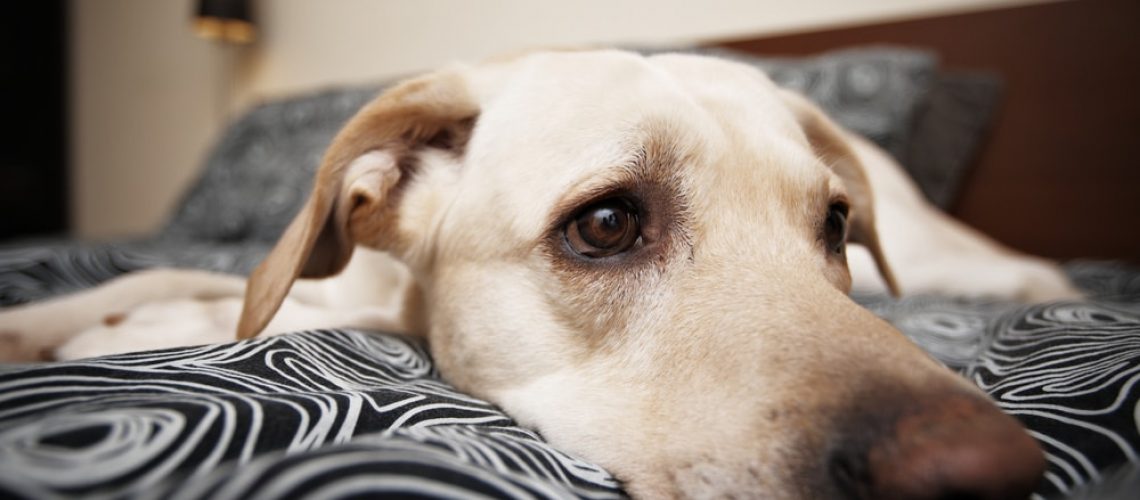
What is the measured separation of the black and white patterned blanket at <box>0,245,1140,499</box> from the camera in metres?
0.47

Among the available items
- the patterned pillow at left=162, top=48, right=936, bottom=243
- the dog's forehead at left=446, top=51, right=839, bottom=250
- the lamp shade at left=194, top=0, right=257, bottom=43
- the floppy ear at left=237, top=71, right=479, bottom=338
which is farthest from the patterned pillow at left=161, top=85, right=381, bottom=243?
the dog's forehead at left=446, top=51, right=839, bottom=250

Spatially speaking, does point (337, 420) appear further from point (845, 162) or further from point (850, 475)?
point (845, 162)

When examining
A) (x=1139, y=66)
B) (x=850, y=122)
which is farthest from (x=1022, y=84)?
(x=850, y=122)

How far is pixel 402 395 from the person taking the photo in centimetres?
79

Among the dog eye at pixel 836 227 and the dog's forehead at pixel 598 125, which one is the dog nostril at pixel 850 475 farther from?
the dog eye at pixel 836 227

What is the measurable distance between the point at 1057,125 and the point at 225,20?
5.40m

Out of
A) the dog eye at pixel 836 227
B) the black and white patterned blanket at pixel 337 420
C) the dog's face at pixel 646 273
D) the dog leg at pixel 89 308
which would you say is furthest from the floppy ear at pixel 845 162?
the dog leg at pixel 89 308

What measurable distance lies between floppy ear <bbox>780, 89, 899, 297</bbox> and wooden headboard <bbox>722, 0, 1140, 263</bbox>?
1.82 m

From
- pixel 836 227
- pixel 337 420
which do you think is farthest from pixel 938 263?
pixel 337 420

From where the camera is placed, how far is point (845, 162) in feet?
4.83

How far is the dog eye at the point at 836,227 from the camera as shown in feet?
3.72

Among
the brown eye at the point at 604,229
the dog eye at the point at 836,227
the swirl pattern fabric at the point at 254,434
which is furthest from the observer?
the dog eye at the point at 836,227

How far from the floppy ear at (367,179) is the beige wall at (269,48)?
107 inches

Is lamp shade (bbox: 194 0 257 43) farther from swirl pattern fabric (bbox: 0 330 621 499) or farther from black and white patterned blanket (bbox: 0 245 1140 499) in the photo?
swirl pattern fabric (bbox: 0 330 621 499)
